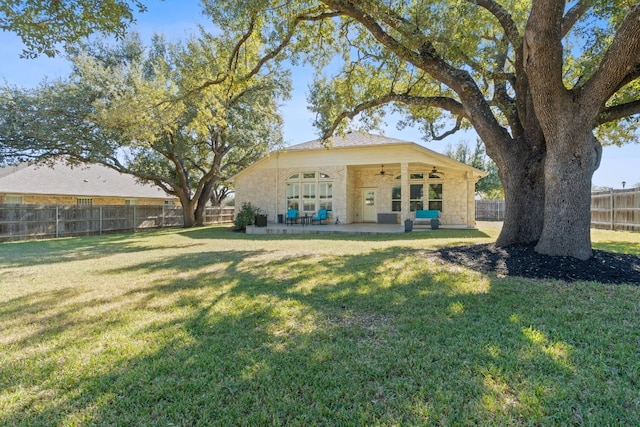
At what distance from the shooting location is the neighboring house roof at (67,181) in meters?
18.3

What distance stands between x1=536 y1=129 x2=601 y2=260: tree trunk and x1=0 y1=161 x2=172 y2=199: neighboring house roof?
20.4 metres

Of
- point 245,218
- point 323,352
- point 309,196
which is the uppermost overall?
point 309,196

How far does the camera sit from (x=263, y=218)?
53.4 ft

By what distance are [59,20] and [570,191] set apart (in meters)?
9.15

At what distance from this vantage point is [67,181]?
2077 centimetres

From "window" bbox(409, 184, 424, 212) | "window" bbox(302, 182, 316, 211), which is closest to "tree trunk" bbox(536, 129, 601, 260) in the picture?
"window" bbox(409, 184, 424, 212)

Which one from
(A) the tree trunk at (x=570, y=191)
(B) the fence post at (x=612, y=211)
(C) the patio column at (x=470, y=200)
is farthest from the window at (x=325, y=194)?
(B) the fence post at (x=612, y=211)

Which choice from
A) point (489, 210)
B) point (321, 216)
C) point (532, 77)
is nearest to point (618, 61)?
point (532, 77)

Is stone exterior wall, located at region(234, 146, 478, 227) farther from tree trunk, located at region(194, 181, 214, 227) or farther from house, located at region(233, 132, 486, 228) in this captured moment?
tree trunk, located at region(194, 181, 214, 227)

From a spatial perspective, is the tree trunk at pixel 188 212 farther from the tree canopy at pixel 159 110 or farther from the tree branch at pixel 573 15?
the tree branch at pixel 573 15

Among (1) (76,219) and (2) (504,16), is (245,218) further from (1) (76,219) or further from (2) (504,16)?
(2) (504,16)

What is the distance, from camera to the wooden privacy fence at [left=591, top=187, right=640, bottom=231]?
13.2 metres

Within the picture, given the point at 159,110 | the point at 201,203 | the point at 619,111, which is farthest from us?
the point at 201,203

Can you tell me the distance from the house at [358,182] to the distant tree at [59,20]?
36.3 feet
